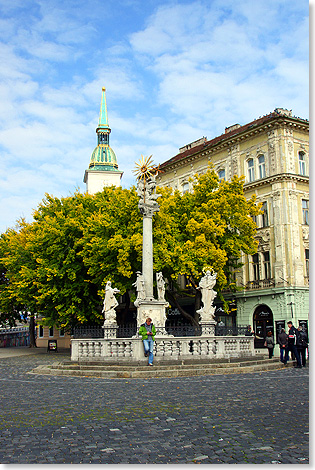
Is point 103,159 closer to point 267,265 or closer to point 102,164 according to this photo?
point 102,164

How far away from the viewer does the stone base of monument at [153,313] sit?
75.7ft

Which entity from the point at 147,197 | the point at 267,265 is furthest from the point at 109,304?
the point at 267,265

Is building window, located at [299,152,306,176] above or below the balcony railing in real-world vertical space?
above

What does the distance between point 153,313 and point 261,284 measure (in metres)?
19.6

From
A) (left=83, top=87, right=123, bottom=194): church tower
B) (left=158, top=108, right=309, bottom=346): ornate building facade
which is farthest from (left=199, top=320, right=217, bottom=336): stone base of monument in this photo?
(left=83, top=87, right=123, bottom=194): church tower

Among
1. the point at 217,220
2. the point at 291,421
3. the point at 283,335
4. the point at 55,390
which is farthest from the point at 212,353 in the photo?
the point at 217,220

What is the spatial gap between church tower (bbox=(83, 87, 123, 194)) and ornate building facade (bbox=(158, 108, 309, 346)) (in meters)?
40.6

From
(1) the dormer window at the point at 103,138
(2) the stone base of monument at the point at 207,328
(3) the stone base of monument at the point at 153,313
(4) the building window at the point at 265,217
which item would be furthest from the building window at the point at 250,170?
(1) the dormer window at the point at 103,138

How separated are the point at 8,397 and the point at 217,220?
81.0ft

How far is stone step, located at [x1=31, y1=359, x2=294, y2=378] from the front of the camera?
1769cm

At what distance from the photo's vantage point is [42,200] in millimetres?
41688

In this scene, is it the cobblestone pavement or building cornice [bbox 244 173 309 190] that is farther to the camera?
building cornice [bbox 244 173 309 190]

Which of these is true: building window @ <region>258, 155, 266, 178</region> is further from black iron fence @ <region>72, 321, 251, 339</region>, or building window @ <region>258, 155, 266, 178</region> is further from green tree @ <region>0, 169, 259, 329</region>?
black iron fence @ <region>72, 321, 251, 339</region>

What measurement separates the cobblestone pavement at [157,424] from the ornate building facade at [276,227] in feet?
82.0
